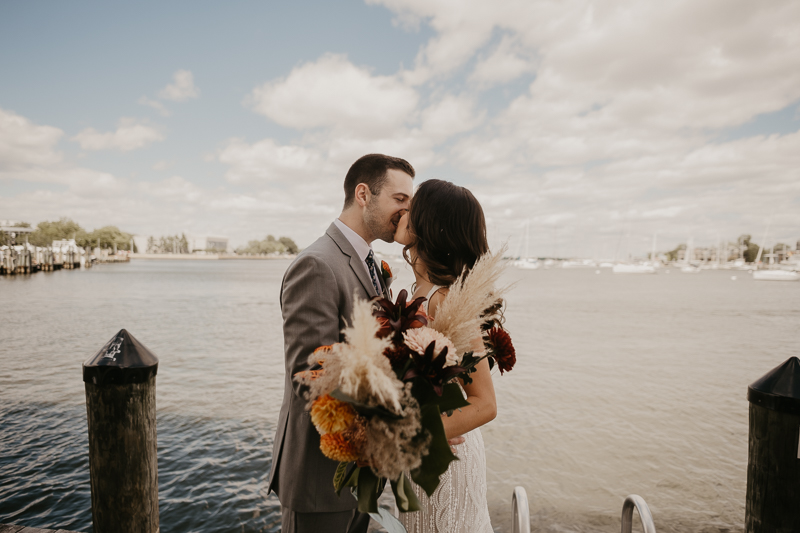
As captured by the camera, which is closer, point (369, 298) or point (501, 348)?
point (501, 348)

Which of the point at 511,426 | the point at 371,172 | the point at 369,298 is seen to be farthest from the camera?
the point at 511,426

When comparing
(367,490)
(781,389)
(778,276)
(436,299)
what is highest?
(436,299)

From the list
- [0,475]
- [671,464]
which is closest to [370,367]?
[0,475]

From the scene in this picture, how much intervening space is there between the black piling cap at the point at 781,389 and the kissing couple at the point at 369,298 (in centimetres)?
144

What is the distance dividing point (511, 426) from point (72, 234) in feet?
Answer: 561

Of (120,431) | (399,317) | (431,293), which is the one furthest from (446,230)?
(120,431)

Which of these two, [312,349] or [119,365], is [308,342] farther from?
[119,365]

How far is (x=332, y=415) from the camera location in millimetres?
1307

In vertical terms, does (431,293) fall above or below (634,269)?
above

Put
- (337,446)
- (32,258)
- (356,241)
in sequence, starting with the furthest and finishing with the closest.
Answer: (32,258), (356,241), (337,446)

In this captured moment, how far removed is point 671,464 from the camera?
28.6 feet

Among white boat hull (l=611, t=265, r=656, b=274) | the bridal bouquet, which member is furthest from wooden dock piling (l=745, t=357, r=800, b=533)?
white boat hull (l=611, t=265, r=656, b=274)

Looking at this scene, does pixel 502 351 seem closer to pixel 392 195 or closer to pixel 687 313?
pixel 392 195

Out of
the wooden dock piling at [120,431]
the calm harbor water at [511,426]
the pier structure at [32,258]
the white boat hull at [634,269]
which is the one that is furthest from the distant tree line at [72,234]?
the white boat hull at [634,269]
